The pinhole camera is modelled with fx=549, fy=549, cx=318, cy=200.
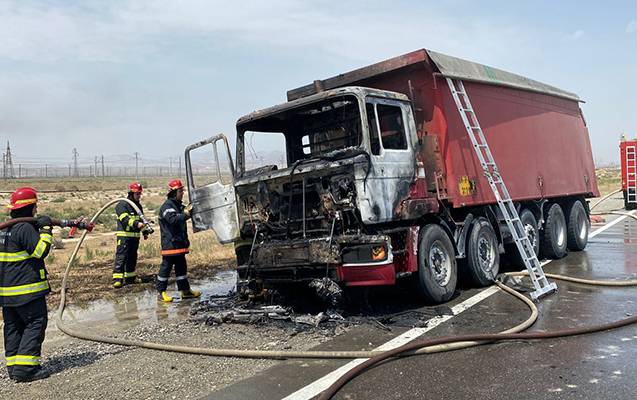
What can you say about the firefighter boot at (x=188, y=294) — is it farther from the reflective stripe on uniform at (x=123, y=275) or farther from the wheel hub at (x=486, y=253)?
the wheel hub at (x=486, y=253)

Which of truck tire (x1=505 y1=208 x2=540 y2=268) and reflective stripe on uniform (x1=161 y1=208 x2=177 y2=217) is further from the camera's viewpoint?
truck tire (x1=505 y1=208 x2=540 y2=268)

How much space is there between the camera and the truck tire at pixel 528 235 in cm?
948

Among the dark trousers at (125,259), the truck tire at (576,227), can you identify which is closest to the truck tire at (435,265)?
the truck tire at (576,227)

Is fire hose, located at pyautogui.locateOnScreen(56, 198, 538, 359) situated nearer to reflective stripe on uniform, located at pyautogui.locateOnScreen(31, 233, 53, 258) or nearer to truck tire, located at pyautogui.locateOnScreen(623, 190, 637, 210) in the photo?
reflective stripe on uniform, located at pyautogui.locateOnScreen(31, 233, 53, 258)

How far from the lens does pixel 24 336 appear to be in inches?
191

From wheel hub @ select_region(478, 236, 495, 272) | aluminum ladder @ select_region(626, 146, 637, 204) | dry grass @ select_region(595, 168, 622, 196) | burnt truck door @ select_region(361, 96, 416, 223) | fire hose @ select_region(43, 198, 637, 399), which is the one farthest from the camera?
dry grass @ select_region(595, 168, 622, 196)

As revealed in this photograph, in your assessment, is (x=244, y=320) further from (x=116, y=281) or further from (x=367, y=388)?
(x=116, y=281)

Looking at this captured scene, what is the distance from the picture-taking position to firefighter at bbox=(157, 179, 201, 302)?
8.11 meters

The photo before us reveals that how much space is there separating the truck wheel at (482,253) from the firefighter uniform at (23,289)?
17.6 feet

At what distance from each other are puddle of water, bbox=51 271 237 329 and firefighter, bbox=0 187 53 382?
1780mm

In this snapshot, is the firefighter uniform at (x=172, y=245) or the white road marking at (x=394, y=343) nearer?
the white road marking at (x=394, y=343)

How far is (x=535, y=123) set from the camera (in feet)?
32.2

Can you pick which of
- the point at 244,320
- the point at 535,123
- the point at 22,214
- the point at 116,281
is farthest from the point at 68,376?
the point at 535,123

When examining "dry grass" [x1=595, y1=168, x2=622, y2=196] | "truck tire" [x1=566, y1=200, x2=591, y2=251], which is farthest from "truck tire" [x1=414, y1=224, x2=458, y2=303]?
"dry grass" [x1=595, y1=168, x2=622, y2=196]
